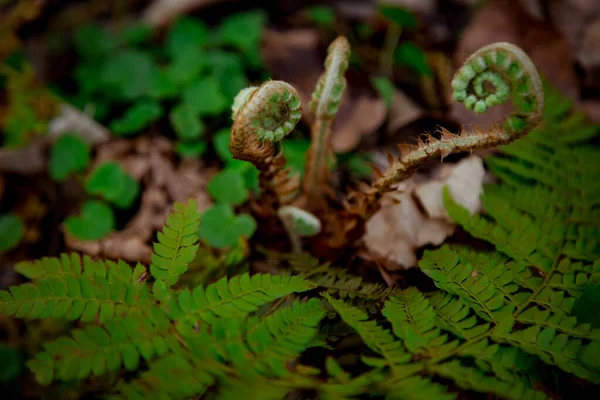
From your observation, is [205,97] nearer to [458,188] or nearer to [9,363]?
[458,188]

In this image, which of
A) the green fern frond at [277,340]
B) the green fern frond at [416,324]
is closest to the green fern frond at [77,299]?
the green fern frond at [277,340]

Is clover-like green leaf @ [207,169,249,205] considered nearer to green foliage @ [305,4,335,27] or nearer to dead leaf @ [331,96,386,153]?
dead leaf @ [331,96,386,153]

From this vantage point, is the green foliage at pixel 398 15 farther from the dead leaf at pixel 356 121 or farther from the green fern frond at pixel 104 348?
the green fern frond at pixel 104 348

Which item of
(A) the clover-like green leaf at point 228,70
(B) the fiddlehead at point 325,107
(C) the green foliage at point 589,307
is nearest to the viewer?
(C) the green foliage at point 589,307

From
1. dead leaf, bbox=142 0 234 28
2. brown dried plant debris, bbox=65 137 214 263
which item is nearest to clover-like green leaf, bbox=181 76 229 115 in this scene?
brown dried plant debris, bbox=65 137 214 263

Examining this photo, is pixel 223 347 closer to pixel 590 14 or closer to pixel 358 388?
→ pixel 358 388

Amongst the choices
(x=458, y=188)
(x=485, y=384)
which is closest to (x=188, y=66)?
(x=458, y=188)

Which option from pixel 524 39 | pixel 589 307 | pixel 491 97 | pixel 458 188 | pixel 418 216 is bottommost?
pixel 589 307
